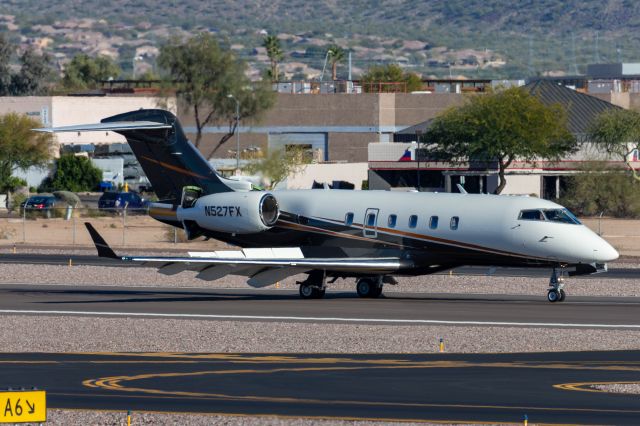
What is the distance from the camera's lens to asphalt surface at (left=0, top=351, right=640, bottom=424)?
1758 cm

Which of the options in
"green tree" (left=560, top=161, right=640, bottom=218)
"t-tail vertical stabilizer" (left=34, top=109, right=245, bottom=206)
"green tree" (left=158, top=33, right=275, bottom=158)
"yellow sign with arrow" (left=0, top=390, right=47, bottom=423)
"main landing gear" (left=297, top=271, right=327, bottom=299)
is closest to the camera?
"yellow sign with arrow" (left=0, top=390, right=47, bottom=423)

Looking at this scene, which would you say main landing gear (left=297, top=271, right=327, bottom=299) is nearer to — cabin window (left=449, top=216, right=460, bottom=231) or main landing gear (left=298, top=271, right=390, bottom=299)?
main landing gear (left=298, top=271, right=390, bottom=299)

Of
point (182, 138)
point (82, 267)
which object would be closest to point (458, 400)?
point (182, 138)

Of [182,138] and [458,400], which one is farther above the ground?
[182,138]

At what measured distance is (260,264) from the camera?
111 ft

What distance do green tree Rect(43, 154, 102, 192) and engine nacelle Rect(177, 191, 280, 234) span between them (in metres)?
69.5

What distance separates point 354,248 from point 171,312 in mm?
5876

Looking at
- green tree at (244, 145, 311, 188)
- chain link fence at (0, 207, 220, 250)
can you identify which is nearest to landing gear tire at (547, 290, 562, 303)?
chain link fence at (0, 207, 220, 250)

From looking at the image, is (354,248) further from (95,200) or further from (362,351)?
(95,200)

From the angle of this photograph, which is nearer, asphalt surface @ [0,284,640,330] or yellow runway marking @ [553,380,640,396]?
yellow runway marking @ [553,380,640,396]

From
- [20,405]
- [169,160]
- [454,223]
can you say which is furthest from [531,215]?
[20,405]

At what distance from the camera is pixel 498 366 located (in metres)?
22.1

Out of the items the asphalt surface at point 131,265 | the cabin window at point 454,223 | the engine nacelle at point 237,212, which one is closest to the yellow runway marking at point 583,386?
the cabin window at point 454,223

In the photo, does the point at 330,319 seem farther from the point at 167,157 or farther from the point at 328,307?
the point at 167,157
